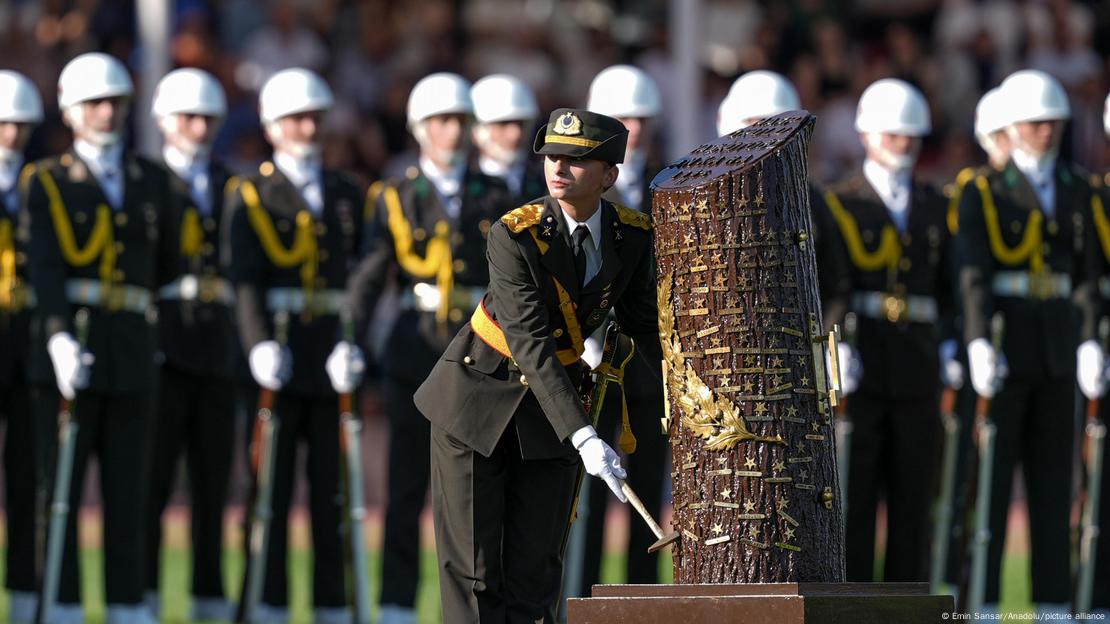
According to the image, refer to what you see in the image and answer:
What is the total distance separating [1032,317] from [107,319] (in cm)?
400

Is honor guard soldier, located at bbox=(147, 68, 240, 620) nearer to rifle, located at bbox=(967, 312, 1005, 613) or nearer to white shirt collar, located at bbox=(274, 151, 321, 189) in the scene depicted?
white shirt collar, located at bbox=(274, 151, 321, 189)

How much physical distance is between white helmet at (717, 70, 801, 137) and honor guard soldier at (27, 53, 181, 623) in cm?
250

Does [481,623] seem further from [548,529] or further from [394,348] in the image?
[394,348]

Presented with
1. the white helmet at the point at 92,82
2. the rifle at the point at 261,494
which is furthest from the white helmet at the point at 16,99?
the rifle at the point at 261,494

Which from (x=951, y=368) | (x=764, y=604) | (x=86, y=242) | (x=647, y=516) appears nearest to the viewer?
(x=764, y=604)

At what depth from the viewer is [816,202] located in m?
10.4

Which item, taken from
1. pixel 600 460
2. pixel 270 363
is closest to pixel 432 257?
pixel 270 363

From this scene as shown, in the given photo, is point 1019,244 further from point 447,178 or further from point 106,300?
point 106,300

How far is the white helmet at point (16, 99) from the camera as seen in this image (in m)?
10.9

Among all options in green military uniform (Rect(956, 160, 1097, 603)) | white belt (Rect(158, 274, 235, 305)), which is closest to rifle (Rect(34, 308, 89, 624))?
white belt (Rect(158, 274, 235, 305))

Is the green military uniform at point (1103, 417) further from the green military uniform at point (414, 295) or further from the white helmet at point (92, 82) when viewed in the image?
the white helmet at point (92, 82)

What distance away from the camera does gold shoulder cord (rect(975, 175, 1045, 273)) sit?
1061cm

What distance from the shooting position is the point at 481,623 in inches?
293

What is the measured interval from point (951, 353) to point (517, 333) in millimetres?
4991
